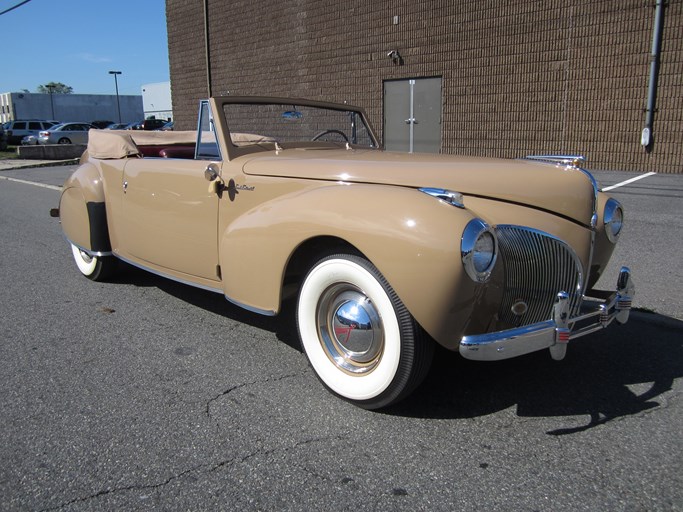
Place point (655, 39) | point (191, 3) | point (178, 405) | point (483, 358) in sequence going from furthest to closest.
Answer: point (191, 3)
point (655, 39)
point (178, 405)
point (483, 358)

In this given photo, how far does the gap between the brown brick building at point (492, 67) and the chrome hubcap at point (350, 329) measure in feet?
35.2

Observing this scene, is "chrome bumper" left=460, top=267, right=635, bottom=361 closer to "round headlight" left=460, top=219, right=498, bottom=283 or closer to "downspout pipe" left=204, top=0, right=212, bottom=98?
"round headlight" left=460, top=219, right=498, bottom=283

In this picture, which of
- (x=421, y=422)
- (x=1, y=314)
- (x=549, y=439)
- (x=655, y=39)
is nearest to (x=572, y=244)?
(x=549, y=439)

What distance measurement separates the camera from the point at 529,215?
257 centimetres

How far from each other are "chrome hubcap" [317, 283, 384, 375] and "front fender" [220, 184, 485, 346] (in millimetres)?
260

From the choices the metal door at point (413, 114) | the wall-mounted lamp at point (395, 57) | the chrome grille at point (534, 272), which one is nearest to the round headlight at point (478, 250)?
the chrome grille at point (534, 272)

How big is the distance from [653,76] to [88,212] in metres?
10.7

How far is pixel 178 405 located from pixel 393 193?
54.4 inches

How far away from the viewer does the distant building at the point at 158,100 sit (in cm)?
3966

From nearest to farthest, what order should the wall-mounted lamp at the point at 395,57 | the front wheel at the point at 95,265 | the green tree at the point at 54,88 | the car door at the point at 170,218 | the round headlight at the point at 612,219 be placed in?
the round headlight at the point at 612,219
the car door at the point at 170,218
the front wheel at the point at 95,265
the wall-mounted lamp at the point at 395,57
the green tree at the point at 54,88

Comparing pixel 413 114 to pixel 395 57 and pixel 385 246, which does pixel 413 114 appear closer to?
pixel 395 57

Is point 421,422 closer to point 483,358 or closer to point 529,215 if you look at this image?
point 483,358

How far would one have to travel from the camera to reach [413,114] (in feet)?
47.5

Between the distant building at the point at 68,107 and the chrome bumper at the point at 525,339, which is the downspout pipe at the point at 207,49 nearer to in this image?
the chrome bumper at the point at 525,339
